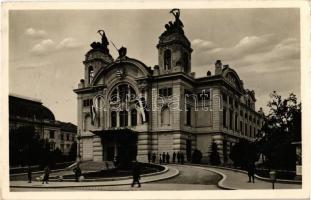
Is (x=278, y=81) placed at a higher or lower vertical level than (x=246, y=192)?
higher

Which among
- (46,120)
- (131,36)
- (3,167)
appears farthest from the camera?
(46,120)

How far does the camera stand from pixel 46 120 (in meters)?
11.2

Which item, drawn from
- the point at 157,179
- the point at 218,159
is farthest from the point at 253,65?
the point at 157,179

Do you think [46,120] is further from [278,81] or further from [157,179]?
[278,81]

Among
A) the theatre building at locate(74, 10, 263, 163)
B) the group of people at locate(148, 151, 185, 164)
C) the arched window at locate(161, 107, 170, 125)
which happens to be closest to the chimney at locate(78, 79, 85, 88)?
the theatre building at locate(74, 10, 263, 163)

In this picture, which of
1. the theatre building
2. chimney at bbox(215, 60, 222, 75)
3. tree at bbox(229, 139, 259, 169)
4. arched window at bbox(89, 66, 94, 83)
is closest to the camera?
chimney at bbox(215, 60, 222, 75)

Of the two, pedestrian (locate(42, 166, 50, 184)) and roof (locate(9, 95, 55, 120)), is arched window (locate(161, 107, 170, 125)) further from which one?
pedestrian (locate(42, 166, 50, 184))

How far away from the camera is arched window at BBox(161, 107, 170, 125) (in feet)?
35.9

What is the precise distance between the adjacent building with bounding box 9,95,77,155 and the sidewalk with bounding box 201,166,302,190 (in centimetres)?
343

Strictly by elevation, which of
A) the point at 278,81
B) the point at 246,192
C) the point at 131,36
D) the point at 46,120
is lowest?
the point at 246,192

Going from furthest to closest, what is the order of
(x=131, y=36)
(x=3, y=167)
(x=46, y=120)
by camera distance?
(x=46, y=120)
(x=131, y=36)
(x=3, y=167)

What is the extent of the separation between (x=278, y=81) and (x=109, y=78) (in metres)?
4.09

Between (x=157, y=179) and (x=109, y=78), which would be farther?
(x=109, y=78)

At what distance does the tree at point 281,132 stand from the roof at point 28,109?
16.5ft
